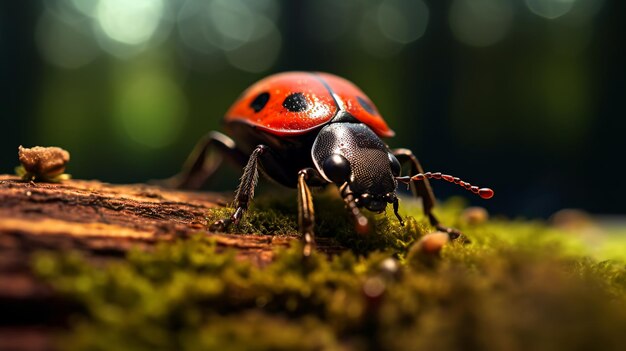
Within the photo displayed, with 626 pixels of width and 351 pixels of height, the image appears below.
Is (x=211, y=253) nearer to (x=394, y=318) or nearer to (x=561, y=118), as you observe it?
(x=394, y=318)

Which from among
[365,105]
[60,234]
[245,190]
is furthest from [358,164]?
[60,234]

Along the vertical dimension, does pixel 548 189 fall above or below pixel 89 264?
above

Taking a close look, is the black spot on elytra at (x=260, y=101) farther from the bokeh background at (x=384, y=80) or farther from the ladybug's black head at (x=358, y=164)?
the bokeh background at (x=384, y=80)

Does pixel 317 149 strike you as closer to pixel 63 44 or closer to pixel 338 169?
pixel 338 169

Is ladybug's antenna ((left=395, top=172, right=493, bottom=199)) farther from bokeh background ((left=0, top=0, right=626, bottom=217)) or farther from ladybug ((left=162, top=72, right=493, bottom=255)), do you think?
bokeh background ((left=0, top=0, right=626, bottom=217))

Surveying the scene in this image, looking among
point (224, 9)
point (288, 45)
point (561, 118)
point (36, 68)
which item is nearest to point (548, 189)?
point (561, 118)

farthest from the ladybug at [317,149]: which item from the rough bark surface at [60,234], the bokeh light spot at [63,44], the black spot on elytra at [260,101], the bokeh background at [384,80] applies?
the bokeh light spot at [63,44]
